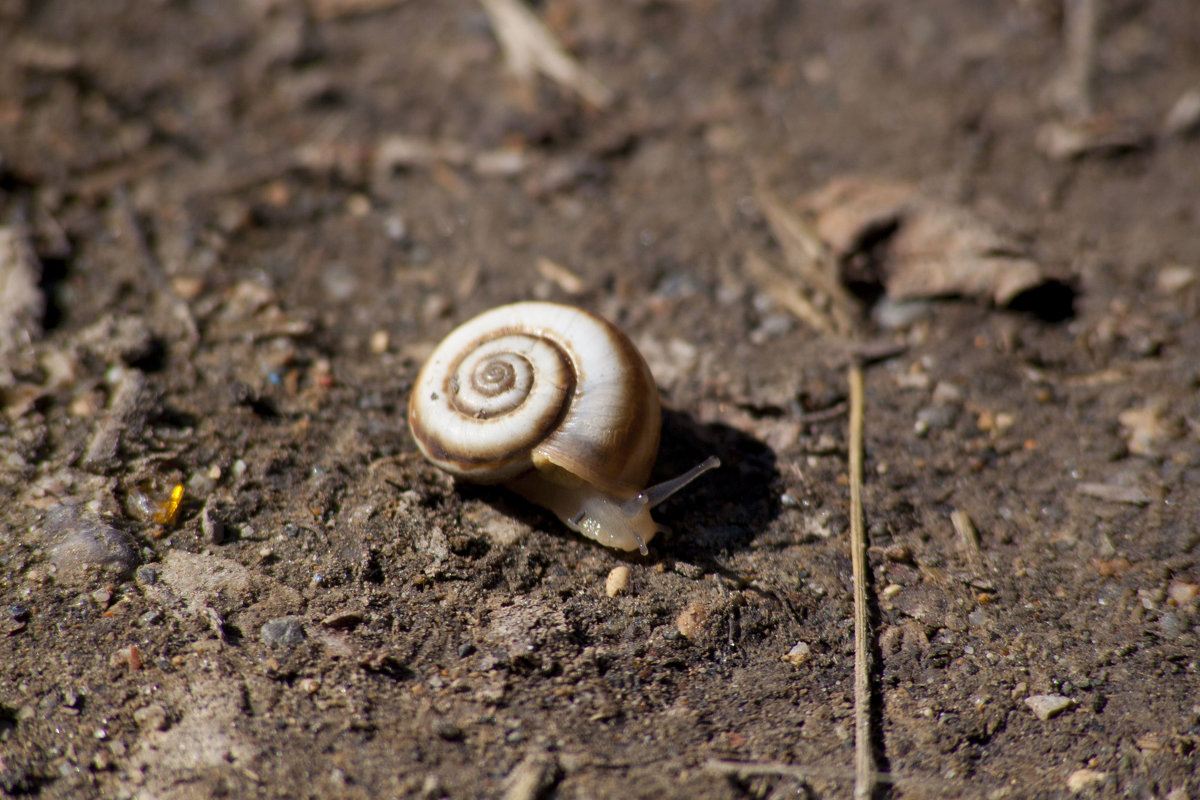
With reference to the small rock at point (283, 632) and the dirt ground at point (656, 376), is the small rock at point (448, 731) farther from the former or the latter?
the small rock at point (283, 632)

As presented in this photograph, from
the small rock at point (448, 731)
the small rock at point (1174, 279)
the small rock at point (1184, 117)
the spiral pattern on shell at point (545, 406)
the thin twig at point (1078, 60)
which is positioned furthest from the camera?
the thin twig at point (1078, 60)

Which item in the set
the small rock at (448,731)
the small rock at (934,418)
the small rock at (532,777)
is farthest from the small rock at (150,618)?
the small rock at (934,418)

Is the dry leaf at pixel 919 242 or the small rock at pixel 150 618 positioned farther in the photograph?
the dry leaf at pixel 919 242

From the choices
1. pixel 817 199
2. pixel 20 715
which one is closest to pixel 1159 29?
pixel 817 199

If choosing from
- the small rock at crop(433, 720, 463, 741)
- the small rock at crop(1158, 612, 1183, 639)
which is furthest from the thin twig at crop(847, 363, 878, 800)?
the small rock at crop(433, 720, 463, 741)

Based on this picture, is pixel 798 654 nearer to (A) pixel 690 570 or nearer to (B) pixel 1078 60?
(A) pixel 690 570

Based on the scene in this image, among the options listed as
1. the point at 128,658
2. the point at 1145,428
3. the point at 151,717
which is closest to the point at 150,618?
the point at 128,658
